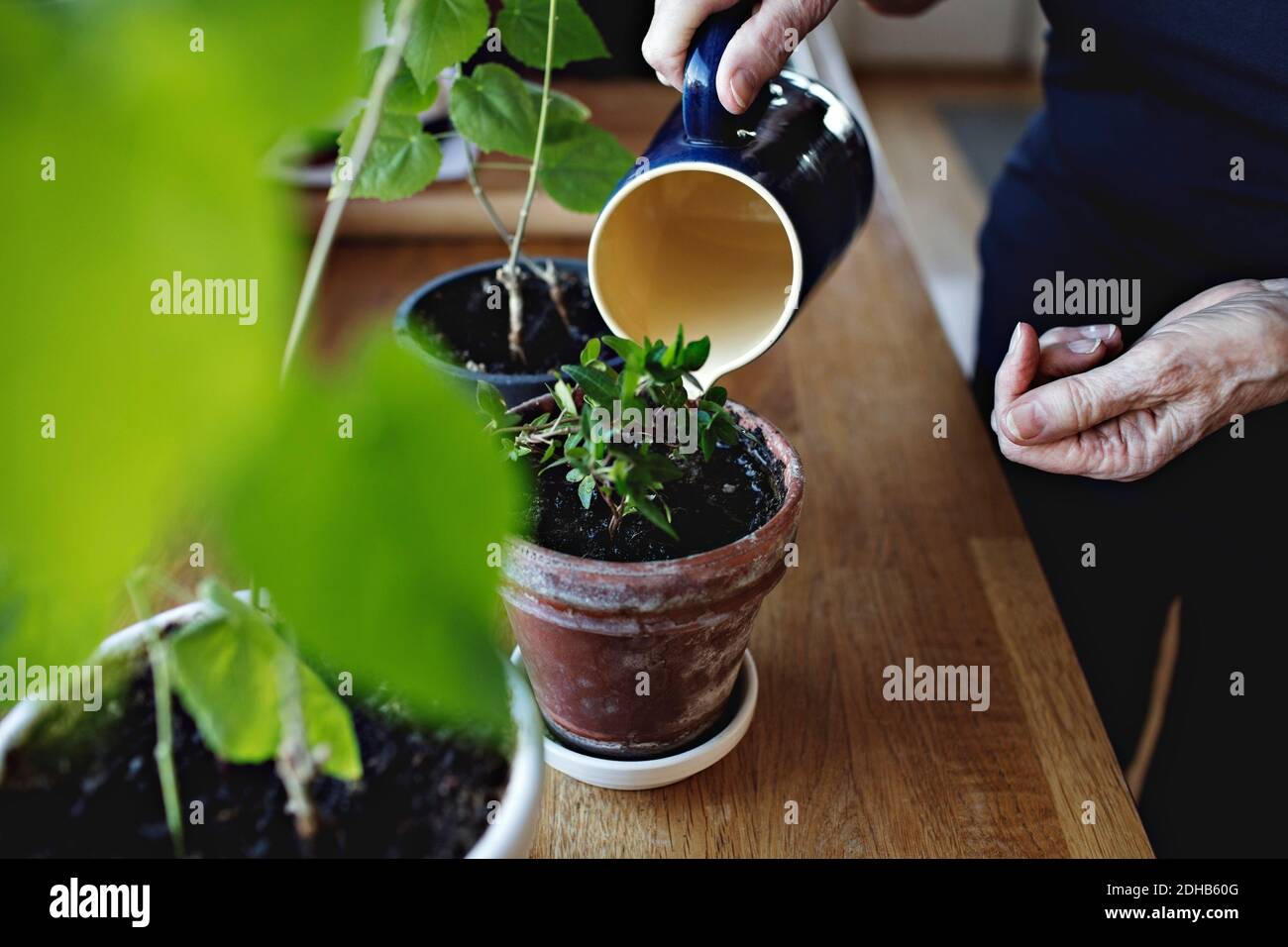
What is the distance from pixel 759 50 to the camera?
2.17ft

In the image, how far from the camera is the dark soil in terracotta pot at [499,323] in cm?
82

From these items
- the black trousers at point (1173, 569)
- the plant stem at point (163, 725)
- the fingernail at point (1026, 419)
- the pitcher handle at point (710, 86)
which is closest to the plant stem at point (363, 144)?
the plant stem at point (163, 725)

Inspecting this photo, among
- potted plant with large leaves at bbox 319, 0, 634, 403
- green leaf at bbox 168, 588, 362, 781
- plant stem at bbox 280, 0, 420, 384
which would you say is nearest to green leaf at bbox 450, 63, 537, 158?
potted plant with large leaves at bbox 319, 0, 634, 403

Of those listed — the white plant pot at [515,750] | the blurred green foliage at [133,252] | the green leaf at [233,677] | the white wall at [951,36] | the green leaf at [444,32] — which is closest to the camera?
the blurred green foliage at [133,252]

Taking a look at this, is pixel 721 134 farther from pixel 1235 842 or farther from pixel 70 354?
pixel 1235 842

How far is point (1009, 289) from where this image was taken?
1.13 m

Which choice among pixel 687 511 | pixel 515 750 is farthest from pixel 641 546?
pixel 515 750

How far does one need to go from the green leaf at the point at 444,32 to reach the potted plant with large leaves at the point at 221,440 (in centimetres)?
34

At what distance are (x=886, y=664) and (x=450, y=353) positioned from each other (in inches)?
16.2

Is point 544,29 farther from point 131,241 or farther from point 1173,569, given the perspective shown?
point 1173,569

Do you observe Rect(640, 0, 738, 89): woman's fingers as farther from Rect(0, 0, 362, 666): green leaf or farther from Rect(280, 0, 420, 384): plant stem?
Rect(0, 0, 362, 666): green leaf

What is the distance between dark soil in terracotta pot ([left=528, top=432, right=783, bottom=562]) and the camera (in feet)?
1.88

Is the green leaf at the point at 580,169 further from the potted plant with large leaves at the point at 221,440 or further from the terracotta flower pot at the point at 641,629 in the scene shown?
the potted plant with large leaves at the point at 221,440
